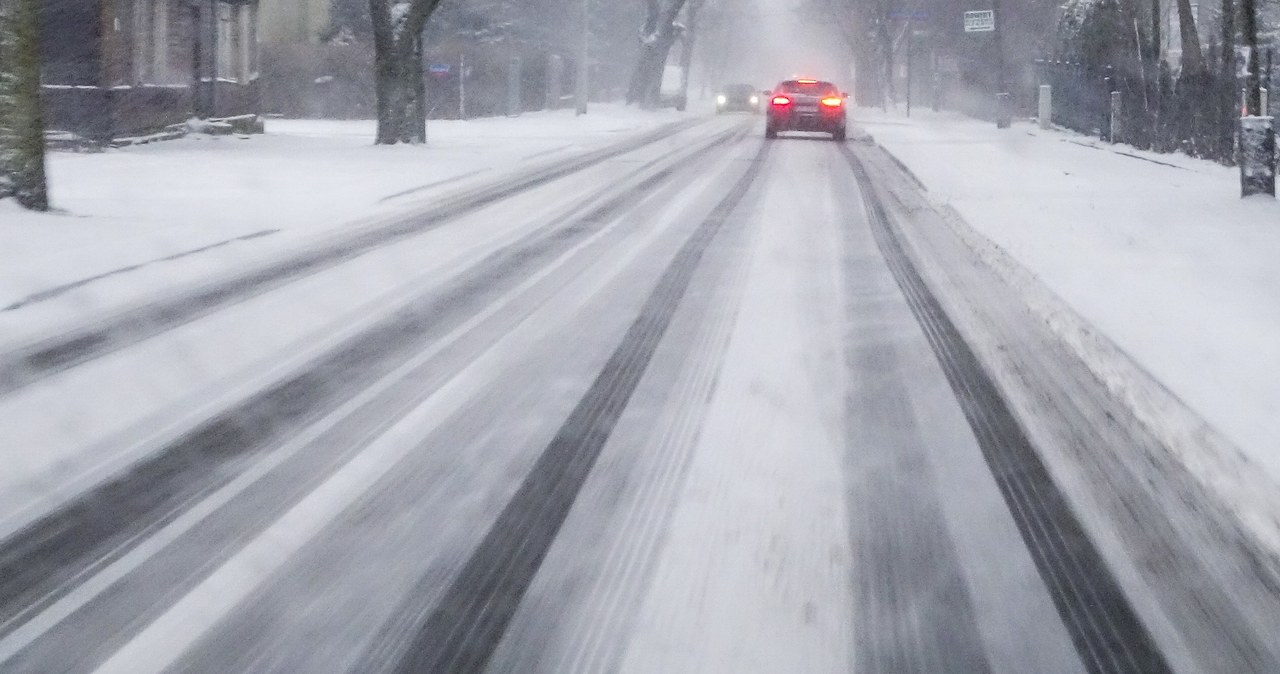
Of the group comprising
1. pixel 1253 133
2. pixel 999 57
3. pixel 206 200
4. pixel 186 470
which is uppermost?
pixel 999 57

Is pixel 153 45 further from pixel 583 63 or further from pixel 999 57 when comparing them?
pixel 999 57

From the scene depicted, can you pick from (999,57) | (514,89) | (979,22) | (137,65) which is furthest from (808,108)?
(514,89)

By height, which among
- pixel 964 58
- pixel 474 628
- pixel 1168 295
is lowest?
pixel 474 628

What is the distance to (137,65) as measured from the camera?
93.8 ft

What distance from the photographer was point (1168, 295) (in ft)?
32.0

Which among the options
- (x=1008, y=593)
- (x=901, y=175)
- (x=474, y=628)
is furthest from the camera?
(x=901, y=175)

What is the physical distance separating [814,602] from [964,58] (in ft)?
196

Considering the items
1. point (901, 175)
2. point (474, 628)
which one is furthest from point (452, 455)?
point (901, 175)

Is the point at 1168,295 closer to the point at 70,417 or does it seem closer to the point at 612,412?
the point at 612,412

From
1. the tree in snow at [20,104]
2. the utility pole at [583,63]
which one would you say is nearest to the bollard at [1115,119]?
the utility pole at [583,63]

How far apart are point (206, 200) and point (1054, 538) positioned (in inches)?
530

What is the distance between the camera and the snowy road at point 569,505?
3.82 metres

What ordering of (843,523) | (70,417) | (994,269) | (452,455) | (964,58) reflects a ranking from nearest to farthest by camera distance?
(843,523), (452,455), (70,417), (994,269), (964,58)

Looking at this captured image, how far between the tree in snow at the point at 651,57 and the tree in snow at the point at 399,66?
33637mm
